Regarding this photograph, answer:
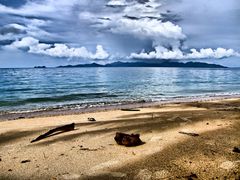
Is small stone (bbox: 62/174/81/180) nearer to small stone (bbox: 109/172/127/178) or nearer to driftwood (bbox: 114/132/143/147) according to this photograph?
small stone (bbox: 109/172/127/178)

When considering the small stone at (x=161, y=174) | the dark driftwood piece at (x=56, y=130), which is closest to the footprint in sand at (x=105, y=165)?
the small stone at (x=161, y=174)

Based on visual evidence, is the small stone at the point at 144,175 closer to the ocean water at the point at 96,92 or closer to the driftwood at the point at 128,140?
the driftwood at the point at 128,140

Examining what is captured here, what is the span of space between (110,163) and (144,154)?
1.04 metres

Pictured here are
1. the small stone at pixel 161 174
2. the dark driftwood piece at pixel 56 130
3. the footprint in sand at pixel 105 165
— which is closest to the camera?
the small stone at pixel 161 174

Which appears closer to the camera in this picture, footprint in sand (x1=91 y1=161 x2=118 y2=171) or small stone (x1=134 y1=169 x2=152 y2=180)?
small stone (x1=134 y1=169 x2=152 y2=180)

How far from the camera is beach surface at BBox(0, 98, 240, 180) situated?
7223 millimetres

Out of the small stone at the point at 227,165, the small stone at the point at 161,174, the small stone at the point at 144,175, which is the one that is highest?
the small stone at the point at 227,165

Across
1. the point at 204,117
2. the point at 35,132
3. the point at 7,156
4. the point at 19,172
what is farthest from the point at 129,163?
the point at 204,117

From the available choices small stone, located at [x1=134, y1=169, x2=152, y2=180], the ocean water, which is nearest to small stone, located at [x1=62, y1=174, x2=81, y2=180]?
small stone, located at [x1=134, y1=169, x2=152, y2=180]

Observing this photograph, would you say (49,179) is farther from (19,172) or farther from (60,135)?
(60,135)

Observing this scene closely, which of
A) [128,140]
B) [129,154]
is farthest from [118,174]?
[128,140]

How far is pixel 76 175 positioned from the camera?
23.7 ft

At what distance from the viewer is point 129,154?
8.50 meters

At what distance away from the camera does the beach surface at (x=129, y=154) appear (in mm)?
7223
